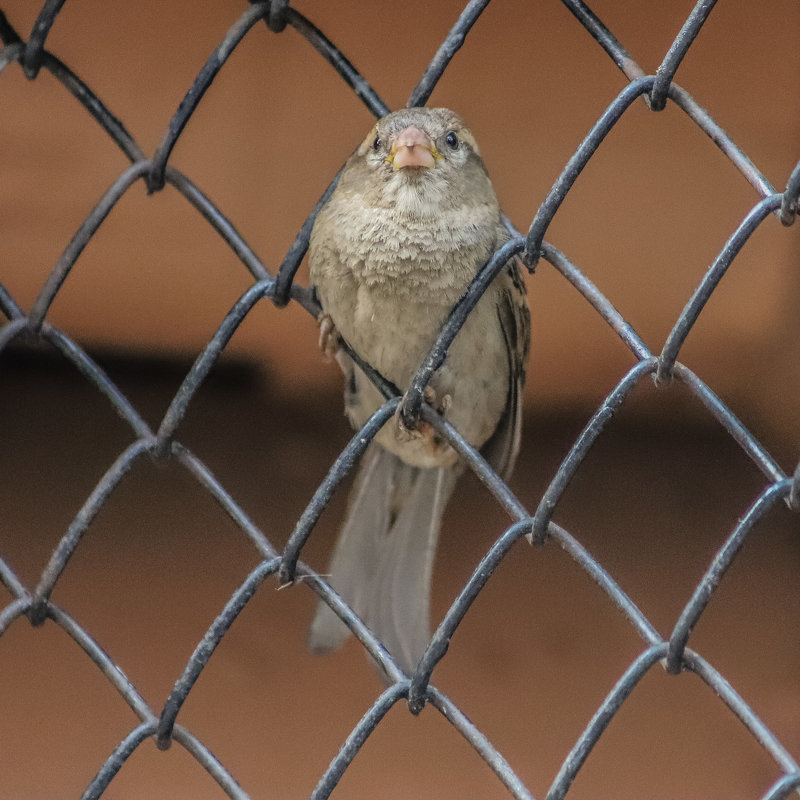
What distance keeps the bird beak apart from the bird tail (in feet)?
1.78

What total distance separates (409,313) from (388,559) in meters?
0.41

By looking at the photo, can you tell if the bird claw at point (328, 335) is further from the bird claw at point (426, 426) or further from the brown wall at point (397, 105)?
the brown wall at point (397, 105)

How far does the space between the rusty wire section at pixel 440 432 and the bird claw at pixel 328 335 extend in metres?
0.22

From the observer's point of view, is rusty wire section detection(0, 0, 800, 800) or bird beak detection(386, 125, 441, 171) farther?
bird beak detection(386, 125, 441, 171)

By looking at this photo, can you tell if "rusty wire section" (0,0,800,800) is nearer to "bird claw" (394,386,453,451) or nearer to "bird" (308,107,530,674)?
"bird claw" (394,386,453,451)

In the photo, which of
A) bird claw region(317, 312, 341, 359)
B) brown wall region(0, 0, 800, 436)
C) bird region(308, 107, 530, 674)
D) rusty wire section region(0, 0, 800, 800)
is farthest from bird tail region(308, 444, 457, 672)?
brown wall region(0, 0, 800, 436)

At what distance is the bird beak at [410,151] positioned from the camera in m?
1.65

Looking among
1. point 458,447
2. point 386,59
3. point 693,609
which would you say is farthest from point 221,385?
point 693,609

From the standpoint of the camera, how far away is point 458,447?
4.21 ft

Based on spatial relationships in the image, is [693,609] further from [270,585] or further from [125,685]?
[270,585]

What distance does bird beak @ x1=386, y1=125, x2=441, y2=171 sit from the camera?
5.42 feet

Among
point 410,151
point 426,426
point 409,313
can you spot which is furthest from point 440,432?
point 410,151

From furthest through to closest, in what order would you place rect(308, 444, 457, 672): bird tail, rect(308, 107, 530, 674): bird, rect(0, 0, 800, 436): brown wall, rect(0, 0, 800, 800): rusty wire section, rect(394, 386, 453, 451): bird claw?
rect(0, 0, 800, 436): brown wall, rect(308, 444, 457, 672): bird tail, rect(308, 107, 530, 674): bird, rect(394, 386, 453, 451): bird claw, rect(0, 0, 800, 800): rusty wire section

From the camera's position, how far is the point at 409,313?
1660mm
